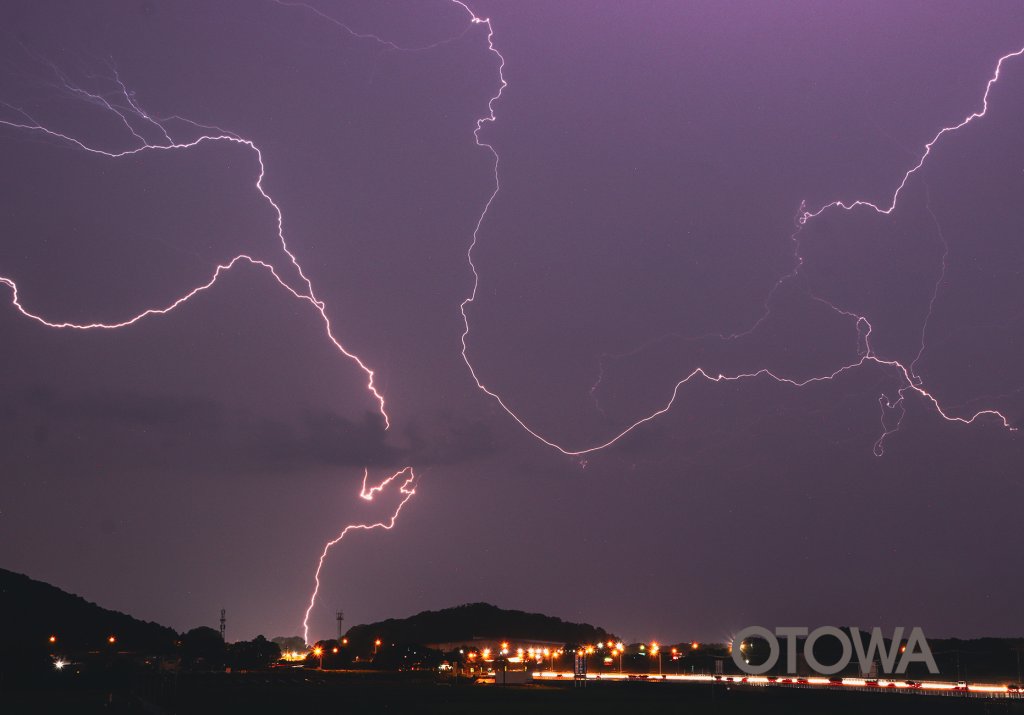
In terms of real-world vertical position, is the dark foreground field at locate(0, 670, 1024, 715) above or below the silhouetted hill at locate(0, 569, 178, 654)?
below

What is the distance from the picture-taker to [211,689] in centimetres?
4391

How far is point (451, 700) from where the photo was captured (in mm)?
37750

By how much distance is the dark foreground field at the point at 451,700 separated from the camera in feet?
104

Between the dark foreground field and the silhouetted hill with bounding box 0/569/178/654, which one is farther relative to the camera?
the silhouetted hill with bounding box 0/569/178/654

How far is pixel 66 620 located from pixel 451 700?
353 ft

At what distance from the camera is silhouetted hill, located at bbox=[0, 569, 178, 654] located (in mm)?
119069

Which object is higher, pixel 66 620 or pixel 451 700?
pixel 66 620

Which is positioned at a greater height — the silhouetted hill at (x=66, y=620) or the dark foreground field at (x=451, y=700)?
the silhouetted hill at (x=66, y=620)

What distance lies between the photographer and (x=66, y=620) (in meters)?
128

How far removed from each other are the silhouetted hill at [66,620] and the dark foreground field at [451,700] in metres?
78.6

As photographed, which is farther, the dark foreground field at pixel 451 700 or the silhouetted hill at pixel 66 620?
the silhouetted hill at pixel 66 620

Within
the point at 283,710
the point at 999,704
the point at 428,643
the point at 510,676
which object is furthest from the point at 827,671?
the point at 428,643

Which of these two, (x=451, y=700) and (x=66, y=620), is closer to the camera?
(x=451, y=700)

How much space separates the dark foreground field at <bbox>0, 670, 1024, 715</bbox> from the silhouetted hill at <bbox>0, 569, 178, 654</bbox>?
258ft
